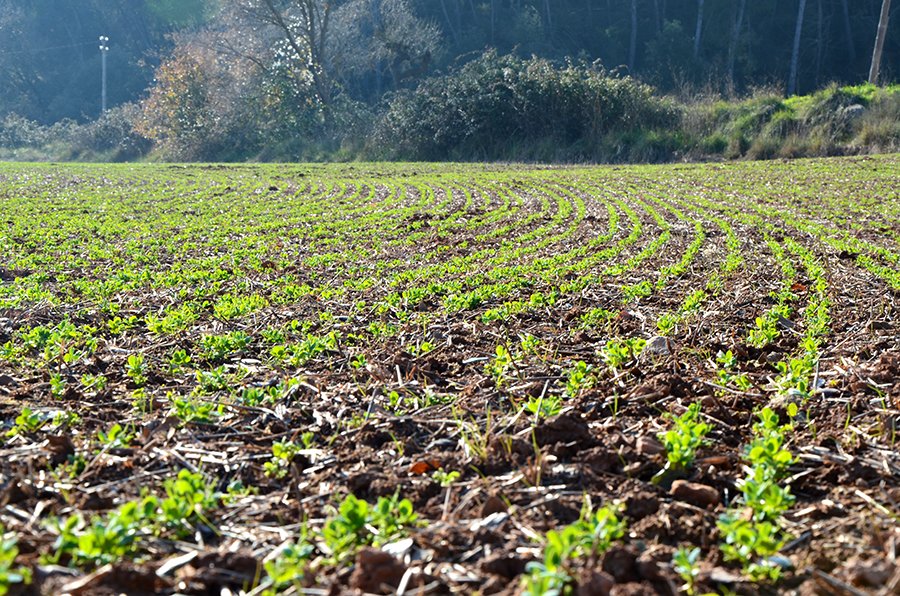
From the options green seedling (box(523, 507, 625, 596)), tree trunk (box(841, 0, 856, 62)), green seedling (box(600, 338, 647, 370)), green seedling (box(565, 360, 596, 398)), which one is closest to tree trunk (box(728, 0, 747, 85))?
tree trunk (box(841, 0, 856, 62))

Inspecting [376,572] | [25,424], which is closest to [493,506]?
[376,572]

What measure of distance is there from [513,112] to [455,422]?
3370 centimetres

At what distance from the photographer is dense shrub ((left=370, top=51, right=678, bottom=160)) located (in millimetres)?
34062

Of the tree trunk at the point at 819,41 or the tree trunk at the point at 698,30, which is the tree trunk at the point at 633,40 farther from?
the tree trunk at the point at 819,41

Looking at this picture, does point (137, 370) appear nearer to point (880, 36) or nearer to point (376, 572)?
point (376, 572)

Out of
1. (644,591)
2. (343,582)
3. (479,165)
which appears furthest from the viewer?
(479,165)

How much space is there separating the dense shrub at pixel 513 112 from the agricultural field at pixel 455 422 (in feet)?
80.7

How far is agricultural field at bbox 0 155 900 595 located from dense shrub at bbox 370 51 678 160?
2461 cm

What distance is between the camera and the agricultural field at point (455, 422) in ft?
9.41

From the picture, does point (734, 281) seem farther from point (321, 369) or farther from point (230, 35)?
point (230, 35)

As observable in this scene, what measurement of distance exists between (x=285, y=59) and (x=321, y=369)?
4478cm

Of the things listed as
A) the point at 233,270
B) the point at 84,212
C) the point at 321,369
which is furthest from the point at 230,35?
the point at 321,369

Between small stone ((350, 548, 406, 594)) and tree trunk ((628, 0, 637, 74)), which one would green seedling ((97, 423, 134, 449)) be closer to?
small stone ((350, 548, 406, 594))

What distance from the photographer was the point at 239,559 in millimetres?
2922
